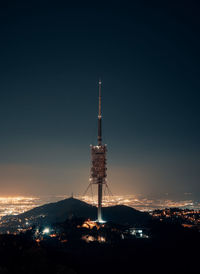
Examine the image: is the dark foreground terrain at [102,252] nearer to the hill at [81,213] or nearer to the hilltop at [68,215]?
the hill at [81,213]

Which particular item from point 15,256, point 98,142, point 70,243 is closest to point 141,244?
point 70,243

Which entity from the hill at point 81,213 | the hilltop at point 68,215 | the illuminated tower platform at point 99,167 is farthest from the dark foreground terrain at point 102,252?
the hilltop at point 68,215

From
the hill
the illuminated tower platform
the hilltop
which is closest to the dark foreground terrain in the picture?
the illuminated tower platform

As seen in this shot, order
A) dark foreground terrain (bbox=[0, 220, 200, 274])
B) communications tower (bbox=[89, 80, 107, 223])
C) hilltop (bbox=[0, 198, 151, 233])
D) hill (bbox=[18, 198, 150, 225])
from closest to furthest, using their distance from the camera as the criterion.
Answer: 1. dark foreground terrain (bbox=[0, 220, 200, 274])
2. communications tower (bbox=[89, 80, 107, 223])
3. hilltop (bbox=[0, 198, 151, 233])
4. hill (bbox=[18, 198, 150, 225])

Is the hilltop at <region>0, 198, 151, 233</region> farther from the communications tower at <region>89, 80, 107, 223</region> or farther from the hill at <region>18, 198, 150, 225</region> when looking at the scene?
the communications tower at <region>89, 80, 107, 223</region>

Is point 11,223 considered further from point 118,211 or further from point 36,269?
point 36,269

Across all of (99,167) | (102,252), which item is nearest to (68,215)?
(99,167)

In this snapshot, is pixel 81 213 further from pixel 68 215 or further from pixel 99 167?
pixel 99 167

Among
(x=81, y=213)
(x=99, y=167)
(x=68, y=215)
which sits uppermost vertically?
(x=99, y=167)
